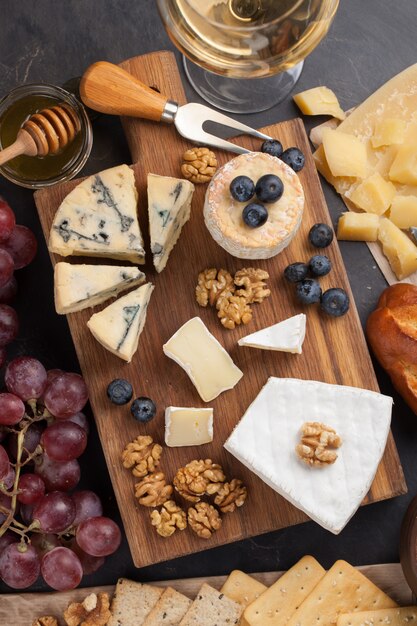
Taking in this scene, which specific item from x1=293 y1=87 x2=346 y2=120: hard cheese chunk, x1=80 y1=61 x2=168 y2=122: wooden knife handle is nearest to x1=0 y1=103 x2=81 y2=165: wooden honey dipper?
x1=80 y1=61 x2=168 y2=122: wooden knife handle

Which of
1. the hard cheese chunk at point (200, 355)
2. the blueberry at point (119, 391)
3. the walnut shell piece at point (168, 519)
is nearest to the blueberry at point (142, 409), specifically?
the blueberry at point (119, 391)

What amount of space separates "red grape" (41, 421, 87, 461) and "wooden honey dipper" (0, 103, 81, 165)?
0.69 m

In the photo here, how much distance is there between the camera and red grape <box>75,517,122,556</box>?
2232 mm

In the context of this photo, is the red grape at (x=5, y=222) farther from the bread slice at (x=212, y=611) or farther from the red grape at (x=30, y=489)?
the bread slice at (x=212, y=611)

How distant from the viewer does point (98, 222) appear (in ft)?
7.20

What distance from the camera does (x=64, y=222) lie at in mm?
2199

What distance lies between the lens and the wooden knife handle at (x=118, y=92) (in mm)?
2252

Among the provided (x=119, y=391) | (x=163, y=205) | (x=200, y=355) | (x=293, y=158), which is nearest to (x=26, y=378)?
(x=119, y=391)

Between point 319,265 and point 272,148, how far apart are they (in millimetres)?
331

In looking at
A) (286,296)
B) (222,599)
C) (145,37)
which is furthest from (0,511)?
(145,37)

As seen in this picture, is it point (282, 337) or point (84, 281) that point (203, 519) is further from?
point (84, 281)

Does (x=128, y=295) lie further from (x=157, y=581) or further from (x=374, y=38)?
(x=374, y=38)

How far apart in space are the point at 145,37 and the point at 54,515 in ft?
4.44

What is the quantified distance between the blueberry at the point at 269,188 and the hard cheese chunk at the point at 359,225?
0.36 meters
